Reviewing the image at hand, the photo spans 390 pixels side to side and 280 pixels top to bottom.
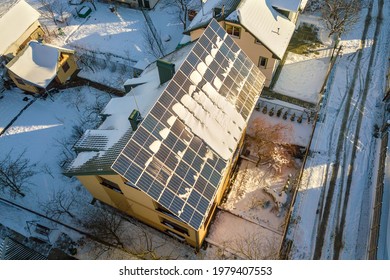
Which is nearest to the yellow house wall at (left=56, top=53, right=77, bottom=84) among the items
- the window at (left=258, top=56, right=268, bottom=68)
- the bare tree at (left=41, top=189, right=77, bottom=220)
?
the bare tree at (left=41, top=189, right=77, bottom=220)

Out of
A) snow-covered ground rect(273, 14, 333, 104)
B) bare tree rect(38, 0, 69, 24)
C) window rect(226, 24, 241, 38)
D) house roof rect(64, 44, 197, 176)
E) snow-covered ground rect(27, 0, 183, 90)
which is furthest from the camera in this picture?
bare tree rect(38, 0, 69, 24)

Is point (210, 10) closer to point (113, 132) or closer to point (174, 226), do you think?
point (113, 132)

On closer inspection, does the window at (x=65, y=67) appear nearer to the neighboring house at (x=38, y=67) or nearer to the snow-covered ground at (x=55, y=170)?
the neighboring house at (x=38, y=67)

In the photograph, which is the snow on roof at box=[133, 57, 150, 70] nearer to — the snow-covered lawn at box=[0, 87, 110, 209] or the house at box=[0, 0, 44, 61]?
the snow-covered lawn at box=[0, 87, 110, 209]


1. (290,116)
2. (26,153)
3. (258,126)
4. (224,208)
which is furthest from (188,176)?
(26,153)

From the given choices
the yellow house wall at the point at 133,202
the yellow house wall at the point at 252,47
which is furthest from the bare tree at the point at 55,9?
the yellow house wall at the point at 133,202

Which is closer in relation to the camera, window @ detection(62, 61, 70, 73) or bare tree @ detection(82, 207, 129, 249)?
bare tree @ detection(82, 207, 129, 249)
